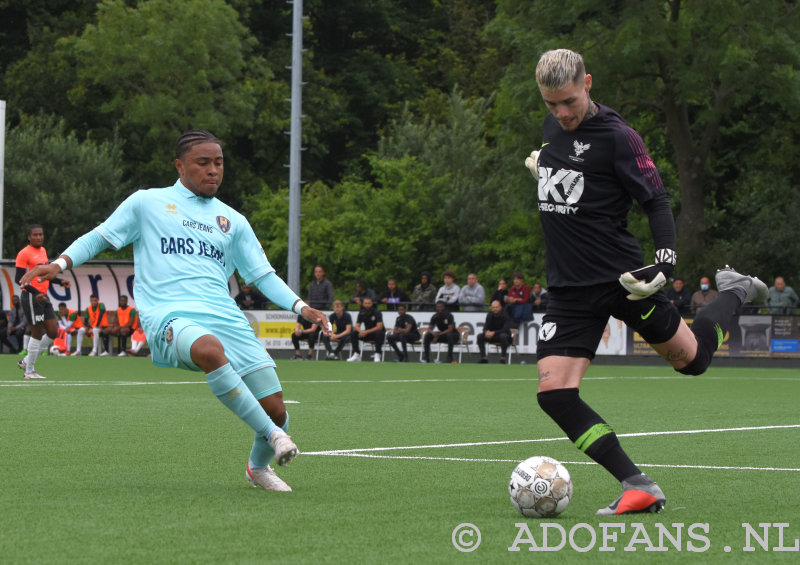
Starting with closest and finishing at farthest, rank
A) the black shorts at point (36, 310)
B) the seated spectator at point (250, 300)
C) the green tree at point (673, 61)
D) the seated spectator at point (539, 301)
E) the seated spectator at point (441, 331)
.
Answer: the black shorts at point (36, 310) < the seated spectator at point (441, 331) < the seated spectator at point (539, 301) < the seated spectator at point (250, 300) < the green tree at point (673, 61)

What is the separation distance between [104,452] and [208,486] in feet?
6.53

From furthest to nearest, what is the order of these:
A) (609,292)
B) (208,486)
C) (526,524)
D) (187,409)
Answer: (187,409), (208,486), (609,292), (526,524)

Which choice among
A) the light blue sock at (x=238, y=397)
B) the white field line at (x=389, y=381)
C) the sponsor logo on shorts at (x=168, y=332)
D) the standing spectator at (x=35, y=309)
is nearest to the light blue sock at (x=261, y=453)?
the light blue sock at (x=238, y=397)

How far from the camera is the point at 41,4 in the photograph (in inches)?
2322

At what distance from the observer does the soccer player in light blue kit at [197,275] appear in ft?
24.0

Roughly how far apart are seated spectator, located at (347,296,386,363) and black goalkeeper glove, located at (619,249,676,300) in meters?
23.7

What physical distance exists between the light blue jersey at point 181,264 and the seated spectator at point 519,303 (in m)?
21.7

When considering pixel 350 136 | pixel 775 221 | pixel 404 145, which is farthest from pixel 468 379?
pixel 350 136

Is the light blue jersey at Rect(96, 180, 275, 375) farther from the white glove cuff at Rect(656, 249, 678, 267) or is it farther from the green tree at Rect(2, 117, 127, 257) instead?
the green tree at Rect(2, 117, 127, 257)

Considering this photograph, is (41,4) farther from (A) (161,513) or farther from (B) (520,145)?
(A) (161,513)

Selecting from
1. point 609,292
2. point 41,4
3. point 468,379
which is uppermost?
point 41,4

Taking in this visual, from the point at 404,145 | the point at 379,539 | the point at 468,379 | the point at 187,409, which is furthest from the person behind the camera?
the point at 404,145

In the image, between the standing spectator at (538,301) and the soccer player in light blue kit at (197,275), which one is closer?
the soccer player in light blue kit at (197,275)

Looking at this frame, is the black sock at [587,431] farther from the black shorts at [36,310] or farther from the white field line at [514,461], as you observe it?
the black shorts at [36,310]
